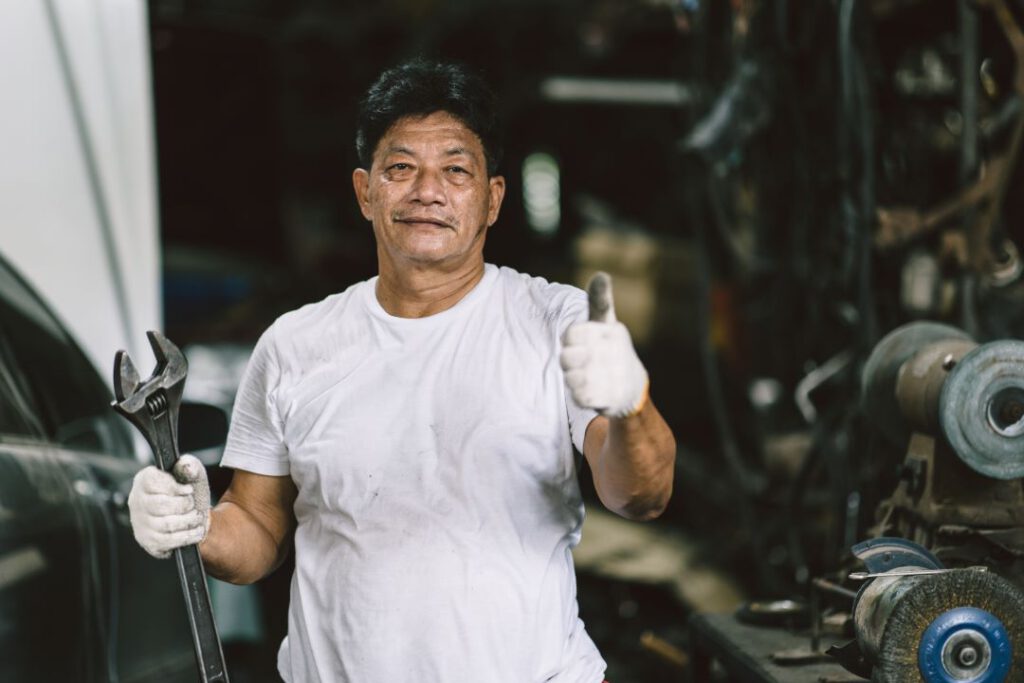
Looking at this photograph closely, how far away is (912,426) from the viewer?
2.79 metres

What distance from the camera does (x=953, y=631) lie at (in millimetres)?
2164

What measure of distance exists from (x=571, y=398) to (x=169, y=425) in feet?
2.34

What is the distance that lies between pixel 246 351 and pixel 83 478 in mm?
4843

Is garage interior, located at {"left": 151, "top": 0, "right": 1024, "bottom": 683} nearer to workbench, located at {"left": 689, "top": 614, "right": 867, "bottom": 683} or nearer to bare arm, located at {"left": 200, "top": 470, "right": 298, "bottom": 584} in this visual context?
workbench, located at {"left": 689, "top": 614, "right": 867, "bottom": 683}

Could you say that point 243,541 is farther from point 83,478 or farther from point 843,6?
point 843,6

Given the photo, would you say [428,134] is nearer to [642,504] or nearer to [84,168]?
[642,504]

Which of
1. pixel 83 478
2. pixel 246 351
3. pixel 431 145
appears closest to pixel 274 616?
pixel 246 351

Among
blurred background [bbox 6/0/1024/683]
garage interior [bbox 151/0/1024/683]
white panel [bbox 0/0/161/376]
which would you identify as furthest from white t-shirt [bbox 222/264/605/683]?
white panel [bbox 0/0/161/376]

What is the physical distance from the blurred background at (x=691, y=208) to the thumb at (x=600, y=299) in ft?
2.96

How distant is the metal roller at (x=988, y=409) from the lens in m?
2.47

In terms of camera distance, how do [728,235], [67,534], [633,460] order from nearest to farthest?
[633,460] < [67,534] < [728,235]

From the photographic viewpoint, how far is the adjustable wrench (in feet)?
7.01

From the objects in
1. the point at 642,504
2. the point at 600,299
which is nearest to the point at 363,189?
the point at 600,299

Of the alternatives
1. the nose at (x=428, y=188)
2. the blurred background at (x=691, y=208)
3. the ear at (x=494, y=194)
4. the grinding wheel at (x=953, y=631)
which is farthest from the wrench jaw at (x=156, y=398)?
the grinding wheel at (x=953, y=631)
